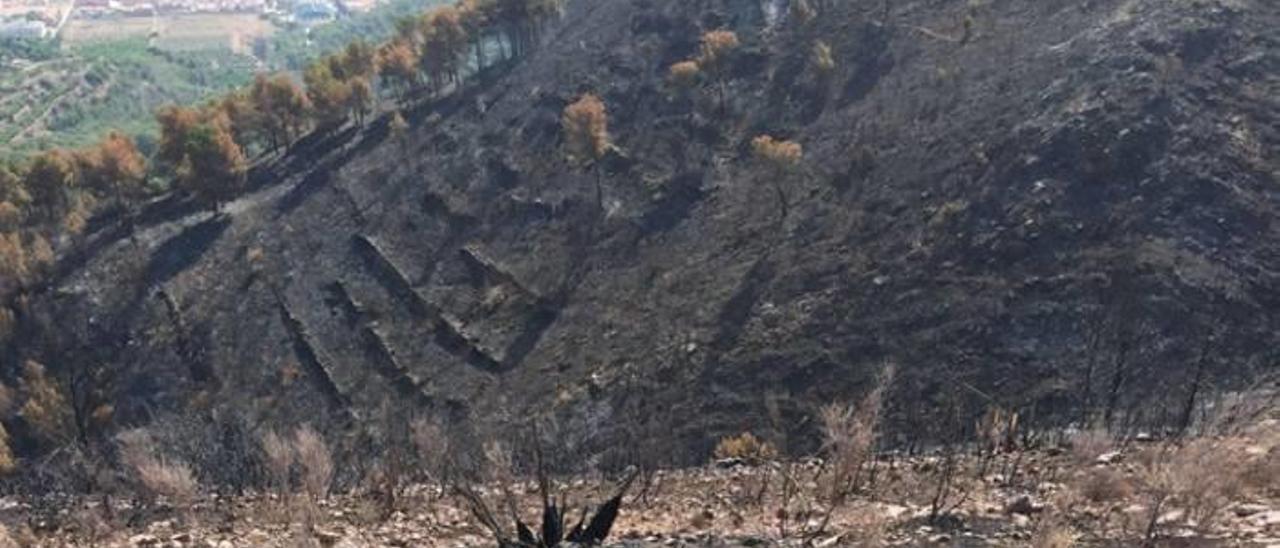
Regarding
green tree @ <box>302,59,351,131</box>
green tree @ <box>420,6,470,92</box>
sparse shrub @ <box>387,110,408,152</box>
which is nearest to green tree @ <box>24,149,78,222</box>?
green tree @ <box>302,59,351,131</box>

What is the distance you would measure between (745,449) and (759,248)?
22.0m

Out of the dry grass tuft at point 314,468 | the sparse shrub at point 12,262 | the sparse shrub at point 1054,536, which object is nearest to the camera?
the sparse shrub at point 1054,536

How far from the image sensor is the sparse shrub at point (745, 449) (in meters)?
49.5

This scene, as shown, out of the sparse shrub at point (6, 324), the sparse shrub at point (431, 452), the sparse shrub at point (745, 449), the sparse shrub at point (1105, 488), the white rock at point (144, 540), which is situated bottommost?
the sparse shrub at point (6, 324)

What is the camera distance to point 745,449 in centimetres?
5234

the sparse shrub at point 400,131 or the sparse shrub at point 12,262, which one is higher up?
the sparse shrub at point 400,131

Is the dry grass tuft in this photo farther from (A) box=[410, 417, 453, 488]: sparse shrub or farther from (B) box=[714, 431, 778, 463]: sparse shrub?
(B) box=[714, 431, 778, 463]: sparse shrub

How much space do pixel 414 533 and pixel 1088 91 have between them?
174 feet

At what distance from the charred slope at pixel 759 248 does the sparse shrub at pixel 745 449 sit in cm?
353

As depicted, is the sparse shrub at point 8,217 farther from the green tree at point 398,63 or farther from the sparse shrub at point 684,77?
the sparse shrub at point 684,77

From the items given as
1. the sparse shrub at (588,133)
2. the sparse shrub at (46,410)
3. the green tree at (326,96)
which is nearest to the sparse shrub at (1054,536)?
the sparse shrub at (588,133)

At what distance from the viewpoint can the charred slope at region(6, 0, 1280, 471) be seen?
54469mm

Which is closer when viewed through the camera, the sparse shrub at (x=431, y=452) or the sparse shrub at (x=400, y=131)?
the sparse shrub at (x=431, y=452)

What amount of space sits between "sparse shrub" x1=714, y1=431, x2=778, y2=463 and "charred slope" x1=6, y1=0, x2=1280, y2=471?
3.53 m
